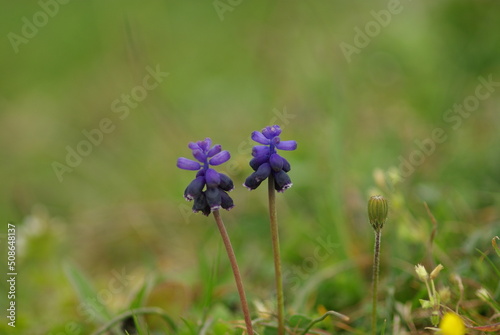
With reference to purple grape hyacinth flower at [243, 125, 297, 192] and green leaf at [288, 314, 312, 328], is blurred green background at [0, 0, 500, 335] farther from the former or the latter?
purple grape hyacinth flower at [243, 125, 297, 192]

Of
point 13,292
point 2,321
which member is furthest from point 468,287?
point 13,292

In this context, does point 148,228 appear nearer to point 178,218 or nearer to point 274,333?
point 178,218

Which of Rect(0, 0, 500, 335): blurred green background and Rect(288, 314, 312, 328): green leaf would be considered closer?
Rect(288, 314, 312, 328): green leaf

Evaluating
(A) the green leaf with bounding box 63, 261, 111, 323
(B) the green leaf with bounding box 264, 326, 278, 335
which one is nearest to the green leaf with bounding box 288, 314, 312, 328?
(B) the green leaf with bounding box 264, 326, 278, 335

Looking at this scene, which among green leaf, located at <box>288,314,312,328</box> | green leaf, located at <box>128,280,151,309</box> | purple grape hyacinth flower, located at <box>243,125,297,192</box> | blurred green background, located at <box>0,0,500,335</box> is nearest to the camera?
purple grape hyacinth flower, located at <box>243,125,297,192</box>

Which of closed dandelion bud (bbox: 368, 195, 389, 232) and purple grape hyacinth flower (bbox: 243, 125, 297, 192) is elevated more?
purple grape hyacinth flower (bbox: 243, 125, 297, 192)

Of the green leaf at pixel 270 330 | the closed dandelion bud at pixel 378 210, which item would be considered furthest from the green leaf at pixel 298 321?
the closed dandelion bud at pixel 378 210

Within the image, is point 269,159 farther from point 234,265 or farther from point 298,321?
point 298,321

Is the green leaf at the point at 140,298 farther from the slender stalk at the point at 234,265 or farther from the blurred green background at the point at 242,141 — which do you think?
the slender stalk at the point at 234,265
